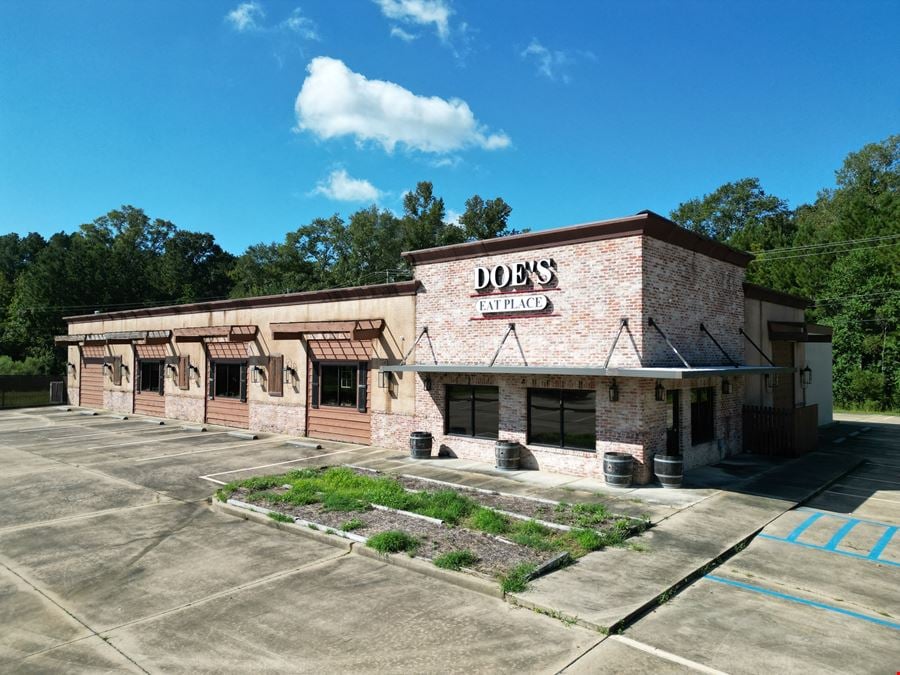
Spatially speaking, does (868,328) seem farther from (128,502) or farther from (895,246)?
(128,502)

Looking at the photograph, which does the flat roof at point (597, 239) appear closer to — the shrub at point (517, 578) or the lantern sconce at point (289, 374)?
the lantern sconce at point (289, 374)

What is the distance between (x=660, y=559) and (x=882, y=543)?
4.48m

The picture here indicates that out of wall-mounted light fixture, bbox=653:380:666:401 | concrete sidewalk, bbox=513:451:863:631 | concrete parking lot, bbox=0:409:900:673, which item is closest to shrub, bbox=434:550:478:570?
concrete parking lot, bbox=0:409:900:673

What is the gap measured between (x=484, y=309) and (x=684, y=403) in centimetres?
629

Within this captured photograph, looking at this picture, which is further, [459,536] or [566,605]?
[459,536]

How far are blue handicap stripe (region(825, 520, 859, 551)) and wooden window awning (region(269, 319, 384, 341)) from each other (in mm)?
14437

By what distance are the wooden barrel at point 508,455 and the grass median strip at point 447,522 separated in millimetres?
2567

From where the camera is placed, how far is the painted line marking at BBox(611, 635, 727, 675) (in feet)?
19.2

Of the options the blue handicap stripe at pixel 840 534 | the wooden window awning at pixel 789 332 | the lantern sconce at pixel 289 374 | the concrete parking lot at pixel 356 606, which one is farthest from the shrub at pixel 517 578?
the wooden window awning at pixel 789 332

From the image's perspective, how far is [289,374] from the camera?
76.7 ft

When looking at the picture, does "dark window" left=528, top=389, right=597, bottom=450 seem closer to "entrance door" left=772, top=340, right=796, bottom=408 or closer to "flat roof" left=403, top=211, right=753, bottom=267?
"flat roof" left=403, top=211, right=753, bottom=267

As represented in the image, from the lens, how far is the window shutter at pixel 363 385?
68.2ft

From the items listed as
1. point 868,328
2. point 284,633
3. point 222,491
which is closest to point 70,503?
point 222,491

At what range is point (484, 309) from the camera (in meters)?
17.2
